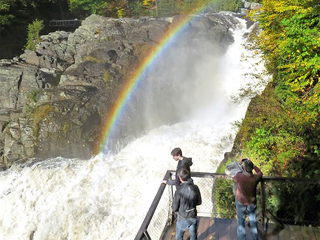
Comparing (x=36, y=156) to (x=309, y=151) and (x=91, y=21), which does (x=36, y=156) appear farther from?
(x=91, y=21)

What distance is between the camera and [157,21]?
2758cm

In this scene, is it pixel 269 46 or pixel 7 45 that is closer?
pixel 269 46

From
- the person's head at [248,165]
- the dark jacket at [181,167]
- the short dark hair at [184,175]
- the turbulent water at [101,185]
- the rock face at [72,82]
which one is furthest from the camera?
the rock face at [72,82]

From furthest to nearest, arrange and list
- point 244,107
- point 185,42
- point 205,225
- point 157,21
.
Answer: point 157,21
point 185,42
point 244,107
point 205,225

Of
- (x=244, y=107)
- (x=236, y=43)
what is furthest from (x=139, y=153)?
(x=236, y=43)

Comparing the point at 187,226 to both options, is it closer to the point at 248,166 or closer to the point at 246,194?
the point at 246,194

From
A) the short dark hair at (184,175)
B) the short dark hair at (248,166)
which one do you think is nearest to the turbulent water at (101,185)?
the short dark hair at (184,175)

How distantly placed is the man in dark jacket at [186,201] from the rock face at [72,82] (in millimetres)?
12223

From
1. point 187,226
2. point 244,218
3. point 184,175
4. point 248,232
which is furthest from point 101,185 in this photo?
point 184,175

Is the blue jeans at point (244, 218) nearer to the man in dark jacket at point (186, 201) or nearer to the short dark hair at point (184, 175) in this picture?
the man in dark jacket at point (186, 201)

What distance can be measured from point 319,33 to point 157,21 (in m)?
22.5

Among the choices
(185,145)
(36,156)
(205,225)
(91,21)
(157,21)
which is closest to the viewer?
(205,225)

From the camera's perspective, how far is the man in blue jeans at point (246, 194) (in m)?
4.62

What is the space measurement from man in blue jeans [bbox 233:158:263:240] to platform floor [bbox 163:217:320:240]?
42 centimetres
